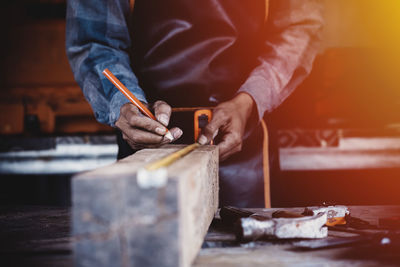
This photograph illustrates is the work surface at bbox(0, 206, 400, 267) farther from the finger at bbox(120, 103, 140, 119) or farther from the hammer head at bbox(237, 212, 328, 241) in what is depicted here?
the finger at bbox(120, 103, 140, 119)

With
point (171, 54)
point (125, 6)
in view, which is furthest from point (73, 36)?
point (171, 54)

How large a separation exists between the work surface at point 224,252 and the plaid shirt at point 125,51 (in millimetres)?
534

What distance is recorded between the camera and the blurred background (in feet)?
7.50

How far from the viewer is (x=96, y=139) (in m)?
2.29

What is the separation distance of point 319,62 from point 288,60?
4.67ft

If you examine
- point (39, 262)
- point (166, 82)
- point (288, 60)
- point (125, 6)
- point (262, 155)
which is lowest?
point (39, 262)

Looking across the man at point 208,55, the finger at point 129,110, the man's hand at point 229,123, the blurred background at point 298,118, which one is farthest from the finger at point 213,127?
the blurred background at point 298,118

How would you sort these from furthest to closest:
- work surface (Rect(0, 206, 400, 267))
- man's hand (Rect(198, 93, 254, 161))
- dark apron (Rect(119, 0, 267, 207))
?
dark apron (Rect(119, 0, 267, 207)), man's hand (Rect(198, 93, 254, 161)), work surface (Rect(0, 206, 400, 267))

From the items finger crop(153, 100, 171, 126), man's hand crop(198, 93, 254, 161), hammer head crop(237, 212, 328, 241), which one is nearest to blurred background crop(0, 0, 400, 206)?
man's hand crop(198, 93, 254, 161)

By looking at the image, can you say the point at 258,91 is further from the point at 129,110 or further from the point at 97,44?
the point at 97,44

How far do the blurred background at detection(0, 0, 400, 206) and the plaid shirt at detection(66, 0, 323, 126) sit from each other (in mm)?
282

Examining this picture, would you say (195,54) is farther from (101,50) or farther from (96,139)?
(96,139)

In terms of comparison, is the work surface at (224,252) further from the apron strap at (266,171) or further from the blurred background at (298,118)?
the blurred background at (298,118)

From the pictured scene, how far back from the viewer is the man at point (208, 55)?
150cm
